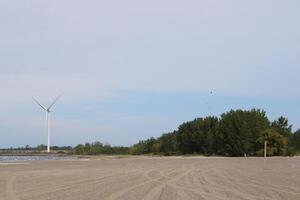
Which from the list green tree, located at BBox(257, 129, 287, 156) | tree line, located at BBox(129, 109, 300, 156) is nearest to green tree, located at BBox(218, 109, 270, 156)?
tree line, located at BBox(129, 109, 300, 156)

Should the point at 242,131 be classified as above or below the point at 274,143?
above

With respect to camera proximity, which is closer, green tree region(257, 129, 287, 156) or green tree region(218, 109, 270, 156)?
green tree region(257, 129, 287, 156)

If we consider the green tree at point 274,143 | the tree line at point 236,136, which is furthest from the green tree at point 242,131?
the green tree at point 274,143

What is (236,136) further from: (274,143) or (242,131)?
(274,143)

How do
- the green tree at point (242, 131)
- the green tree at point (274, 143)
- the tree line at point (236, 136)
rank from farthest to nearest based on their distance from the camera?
1. the green tree at point (242, 131)
2. the tree line at point (236, 136)
3. the green tree at point (274, 143)

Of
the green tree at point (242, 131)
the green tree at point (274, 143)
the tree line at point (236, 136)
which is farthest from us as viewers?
the green tree at point (242, 131)

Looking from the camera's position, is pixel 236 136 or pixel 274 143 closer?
pixel 274 143

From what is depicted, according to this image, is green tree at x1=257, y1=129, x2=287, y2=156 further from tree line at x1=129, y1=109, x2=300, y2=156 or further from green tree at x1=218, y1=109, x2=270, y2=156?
green tree at x1=218, y1=109, x2=270, y2=156

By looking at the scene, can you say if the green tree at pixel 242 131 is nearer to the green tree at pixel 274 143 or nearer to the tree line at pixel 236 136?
the tree line at pixel 236 136

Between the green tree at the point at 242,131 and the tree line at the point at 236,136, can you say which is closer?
the tree line at the point at 236,136

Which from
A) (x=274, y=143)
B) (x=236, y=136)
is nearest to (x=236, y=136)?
(x=236, y=136)

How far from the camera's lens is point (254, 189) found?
2253cm

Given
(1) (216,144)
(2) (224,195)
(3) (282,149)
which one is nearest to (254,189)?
(2) (224,195)

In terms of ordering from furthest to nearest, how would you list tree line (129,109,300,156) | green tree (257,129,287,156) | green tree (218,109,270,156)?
1. green tree (218,109,270,156)
2. tree line (129,109,300,156)
3. green tree (257,129,287,156)
